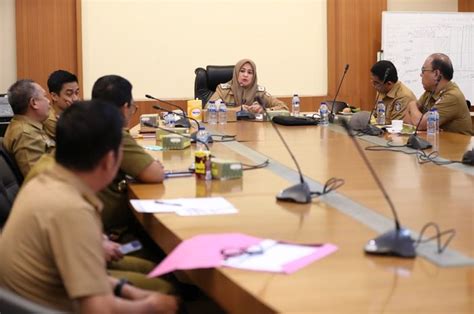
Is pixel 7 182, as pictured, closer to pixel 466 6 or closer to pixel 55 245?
pixel 55 245

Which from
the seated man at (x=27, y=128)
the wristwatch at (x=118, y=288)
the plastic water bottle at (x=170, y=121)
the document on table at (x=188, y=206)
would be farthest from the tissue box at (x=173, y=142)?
the wristwatch at (x=118, y=288)

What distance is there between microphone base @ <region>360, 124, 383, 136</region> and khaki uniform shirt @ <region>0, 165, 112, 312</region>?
126 inches

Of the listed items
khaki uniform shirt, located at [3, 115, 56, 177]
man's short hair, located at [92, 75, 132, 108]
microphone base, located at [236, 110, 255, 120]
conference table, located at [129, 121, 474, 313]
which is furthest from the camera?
microphone base, located at [236, 110, 255, 120]

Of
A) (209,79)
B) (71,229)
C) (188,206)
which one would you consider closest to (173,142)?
(188,206)

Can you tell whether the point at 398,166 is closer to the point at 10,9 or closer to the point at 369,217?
the point at 369,217

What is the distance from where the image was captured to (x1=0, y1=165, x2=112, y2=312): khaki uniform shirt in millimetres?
1599

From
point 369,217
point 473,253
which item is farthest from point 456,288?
point 369,217

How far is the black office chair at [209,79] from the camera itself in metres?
6.59

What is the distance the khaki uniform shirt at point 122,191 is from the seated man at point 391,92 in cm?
313

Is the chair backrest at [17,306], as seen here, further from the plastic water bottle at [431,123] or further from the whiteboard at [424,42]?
the whiteboard at [424,42]

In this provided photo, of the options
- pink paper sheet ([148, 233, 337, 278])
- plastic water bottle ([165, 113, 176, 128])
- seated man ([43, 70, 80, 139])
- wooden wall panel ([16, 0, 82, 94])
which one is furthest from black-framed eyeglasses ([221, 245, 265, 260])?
wooden wall panel ([16, 0, 82, 94])

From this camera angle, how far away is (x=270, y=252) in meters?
1.92

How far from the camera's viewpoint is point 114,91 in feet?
10.3

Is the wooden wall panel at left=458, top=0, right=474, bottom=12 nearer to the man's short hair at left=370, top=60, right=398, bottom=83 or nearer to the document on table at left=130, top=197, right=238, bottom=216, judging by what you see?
the man's short hair at left=370, top=60, right=398, bottom=83
